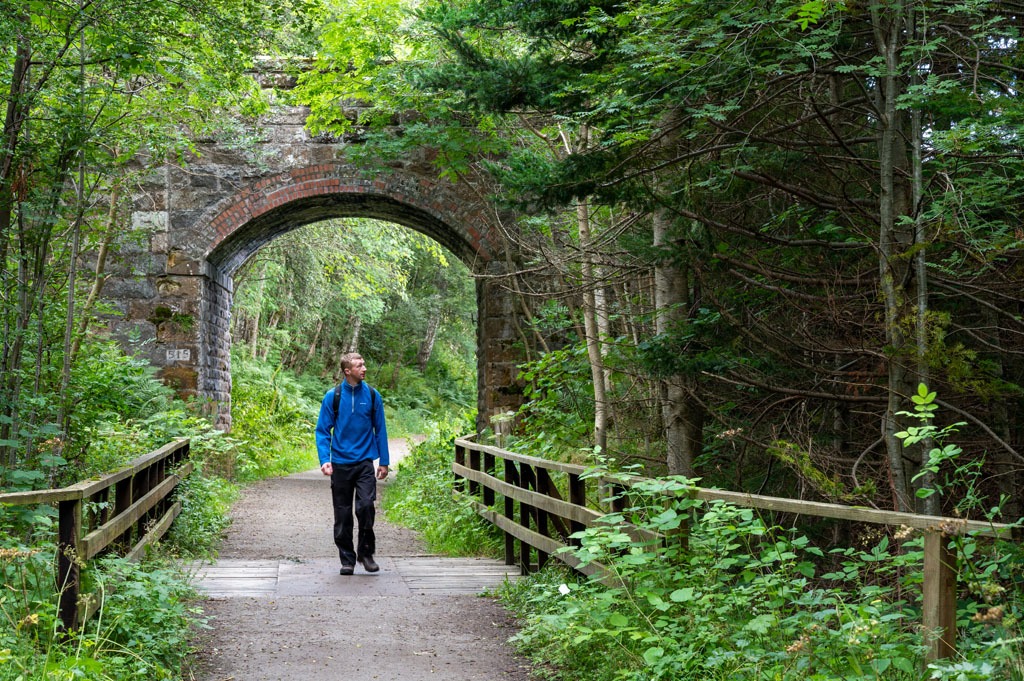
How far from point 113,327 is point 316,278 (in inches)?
268

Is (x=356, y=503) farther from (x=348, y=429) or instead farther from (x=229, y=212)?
(x=229, y=212)

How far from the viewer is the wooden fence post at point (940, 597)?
117 inches

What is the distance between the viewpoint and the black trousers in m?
7.25

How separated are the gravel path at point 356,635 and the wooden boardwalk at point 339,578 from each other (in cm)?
2

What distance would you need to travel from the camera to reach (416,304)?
95.2 feet

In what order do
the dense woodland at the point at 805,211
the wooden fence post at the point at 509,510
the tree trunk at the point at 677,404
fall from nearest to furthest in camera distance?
the dense woodland at the point at 805,211 < the tree trunk at the point at 677,404 < the wooden fence post at the point at 509,510

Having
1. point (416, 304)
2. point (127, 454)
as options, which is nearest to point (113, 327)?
point (127, 454)

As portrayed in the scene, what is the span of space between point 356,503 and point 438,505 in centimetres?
403

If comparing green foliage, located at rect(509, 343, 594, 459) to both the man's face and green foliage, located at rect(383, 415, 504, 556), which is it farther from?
the man's face

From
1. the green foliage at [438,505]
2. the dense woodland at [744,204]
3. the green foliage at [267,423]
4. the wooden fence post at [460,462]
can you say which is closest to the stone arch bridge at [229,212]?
the green foliage at [438,505]

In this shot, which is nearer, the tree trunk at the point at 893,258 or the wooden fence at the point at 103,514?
the wooden fence at the point at 103,514

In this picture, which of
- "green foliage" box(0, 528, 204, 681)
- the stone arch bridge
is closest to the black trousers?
"green foliage" box(0, 528, 204, 681)

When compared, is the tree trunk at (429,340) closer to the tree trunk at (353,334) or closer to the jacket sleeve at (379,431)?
the tree trunk at (353,334)

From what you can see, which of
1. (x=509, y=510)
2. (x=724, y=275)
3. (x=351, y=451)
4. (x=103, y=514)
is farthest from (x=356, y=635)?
(x=724, y=275)
